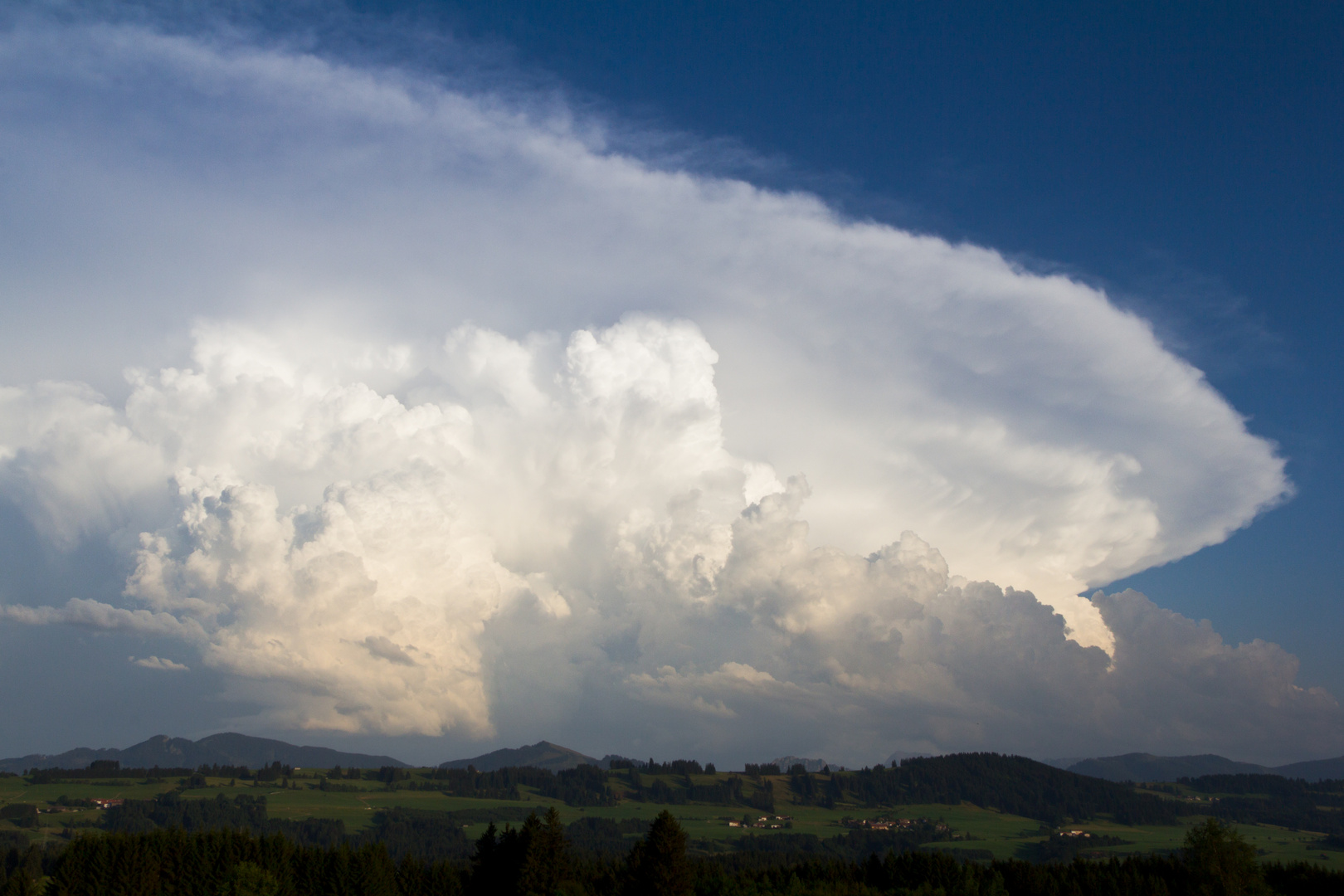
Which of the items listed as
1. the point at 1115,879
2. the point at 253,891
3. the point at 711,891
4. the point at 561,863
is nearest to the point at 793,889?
the point at 711,891

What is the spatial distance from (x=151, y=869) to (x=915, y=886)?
15741cm

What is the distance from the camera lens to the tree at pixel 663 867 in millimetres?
131125

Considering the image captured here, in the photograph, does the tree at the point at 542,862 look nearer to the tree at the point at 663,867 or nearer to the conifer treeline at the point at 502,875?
the conifer treeline at the point at 502,875

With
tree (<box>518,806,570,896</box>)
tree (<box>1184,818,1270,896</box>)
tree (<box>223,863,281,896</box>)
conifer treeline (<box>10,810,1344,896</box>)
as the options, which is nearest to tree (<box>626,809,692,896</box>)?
conifer treeline (<box>10,810,1344,896</box>)

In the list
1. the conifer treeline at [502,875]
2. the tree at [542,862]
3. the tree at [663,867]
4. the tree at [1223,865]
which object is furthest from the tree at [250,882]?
the tree at [1223,865]

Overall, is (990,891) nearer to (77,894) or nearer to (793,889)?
(793,889)

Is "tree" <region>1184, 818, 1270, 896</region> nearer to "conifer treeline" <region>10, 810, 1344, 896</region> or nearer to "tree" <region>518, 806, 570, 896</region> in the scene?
"conifer treeline" <region>10, 810, 1344, 896</region>

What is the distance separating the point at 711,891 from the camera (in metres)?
160

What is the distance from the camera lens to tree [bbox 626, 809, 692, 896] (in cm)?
13112

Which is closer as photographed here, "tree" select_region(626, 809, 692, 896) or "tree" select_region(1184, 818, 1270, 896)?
"tree" select_region(626, 809, 692, 896)

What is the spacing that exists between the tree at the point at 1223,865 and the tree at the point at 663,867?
111 metres

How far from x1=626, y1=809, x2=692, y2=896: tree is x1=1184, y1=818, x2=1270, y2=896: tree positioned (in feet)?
363

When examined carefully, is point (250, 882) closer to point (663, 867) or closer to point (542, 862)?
point (542, 862)

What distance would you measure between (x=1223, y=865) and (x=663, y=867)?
11993cm
